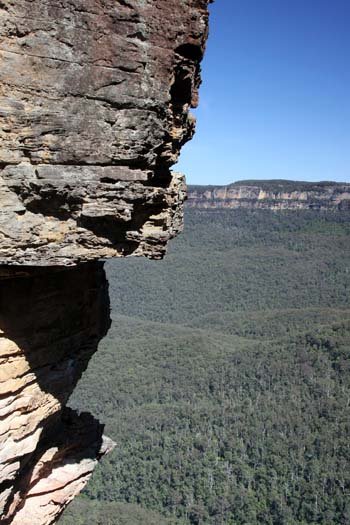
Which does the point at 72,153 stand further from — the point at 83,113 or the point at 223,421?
the point at 223,421

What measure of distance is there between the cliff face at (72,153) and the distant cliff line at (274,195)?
154059mm

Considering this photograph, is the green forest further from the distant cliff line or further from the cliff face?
the cliff face

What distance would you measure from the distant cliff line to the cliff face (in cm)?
15406

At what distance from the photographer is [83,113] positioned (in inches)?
234

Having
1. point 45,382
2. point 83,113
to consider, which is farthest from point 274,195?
point 83,113

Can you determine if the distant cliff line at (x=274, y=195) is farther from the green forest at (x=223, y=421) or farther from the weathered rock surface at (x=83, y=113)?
the weathered rock surface at (x=83, y=113)

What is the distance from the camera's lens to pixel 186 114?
7148 mm

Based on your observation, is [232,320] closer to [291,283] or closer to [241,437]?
[291,283]

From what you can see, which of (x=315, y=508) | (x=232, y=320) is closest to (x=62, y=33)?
(x=315, y=508)

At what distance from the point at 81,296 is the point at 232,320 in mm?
111662

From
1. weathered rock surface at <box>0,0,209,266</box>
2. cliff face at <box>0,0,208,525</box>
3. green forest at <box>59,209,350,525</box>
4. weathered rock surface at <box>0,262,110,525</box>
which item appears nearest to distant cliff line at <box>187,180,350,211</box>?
green forest at <box>59,209,350,525</box>

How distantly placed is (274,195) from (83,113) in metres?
165

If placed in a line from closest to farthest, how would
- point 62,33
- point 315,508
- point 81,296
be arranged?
point 62,33 < point 81,296 < point 315,508

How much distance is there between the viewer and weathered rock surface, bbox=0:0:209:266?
5.68m
